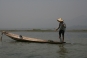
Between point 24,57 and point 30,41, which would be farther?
point 30,41

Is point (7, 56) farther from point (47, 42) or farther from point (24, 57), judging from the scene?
point (47, 42)

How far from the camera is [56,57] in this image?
8094mm

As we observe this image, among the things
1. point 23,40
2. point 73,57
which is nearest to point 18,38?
point 23,40

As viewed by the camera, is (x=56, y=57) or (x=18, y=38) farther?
(x=18, y=38)

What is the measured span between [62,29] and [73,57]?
18.7ft

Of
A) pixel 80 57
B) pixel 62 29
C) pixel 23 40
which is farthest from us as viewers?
pixel 23 40

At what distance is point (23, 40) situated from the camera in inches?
586

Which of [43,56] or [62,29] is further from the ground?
[62,29]

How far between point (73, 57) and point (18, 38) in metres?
7.98

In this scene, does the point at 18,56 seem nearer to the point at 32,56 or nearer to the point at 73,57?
the point at 32,56

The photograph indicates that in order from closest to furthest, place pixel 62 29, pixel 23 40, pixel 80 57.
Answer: pixel 80 57, pixel 62 29, pixel 23 40

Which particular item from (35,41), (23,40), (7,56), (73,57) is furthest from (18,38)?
(73,57)

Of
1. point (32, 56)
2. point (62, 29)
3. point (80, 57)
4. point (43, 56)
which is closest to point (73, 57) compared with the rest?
point (80, 57)

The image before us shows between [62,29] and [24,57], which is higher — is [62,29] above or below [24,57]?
above
